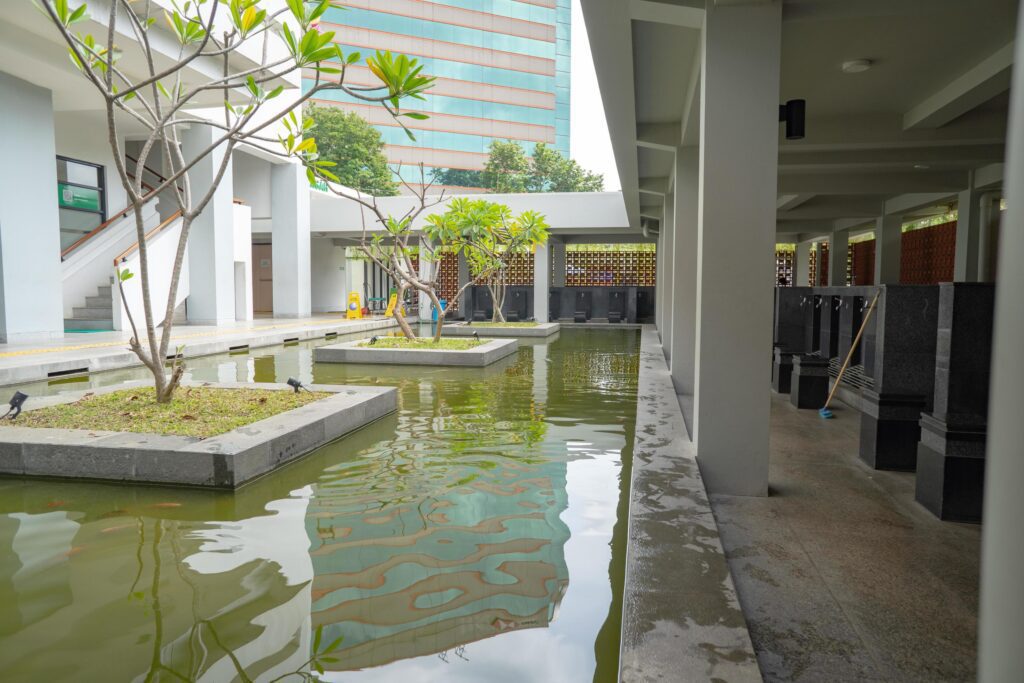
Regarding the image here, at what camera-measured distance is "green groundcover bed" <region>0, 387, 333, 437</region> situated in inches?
226

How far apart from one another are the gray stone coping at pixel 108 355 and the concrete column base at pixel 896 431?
10114 mm

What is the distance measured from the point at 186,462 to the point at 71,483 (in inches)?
34.5

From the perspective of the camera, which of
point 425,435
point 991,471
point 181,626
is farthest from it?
point 425,435

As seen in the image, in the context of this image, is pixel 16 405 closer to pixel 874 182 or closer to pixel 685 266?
pixel 685 266

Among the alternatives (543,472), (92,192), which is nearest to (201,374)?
(543,472)

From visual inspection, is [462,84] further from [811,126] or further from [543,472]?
[543,472]

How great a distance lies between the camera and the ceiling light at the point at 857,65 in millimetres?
6459

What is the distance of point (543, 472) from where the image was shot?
5.45 meters

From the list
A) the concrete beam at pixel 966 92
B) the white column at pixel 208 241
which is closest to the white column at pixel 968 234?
the concrete beam at pixel 966 92

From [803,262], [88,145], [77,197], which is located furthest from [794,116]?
[803,262]

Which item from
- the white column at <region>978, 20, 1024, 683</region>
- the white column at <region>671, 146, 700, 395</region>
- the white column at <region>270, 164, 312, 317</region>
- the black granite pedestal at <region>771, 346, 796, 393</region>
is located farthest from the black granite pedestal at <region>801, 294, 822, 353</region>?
the white column at <region>270, 164, 312, 317</region>

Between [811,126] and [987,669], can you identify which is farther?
[811,126]

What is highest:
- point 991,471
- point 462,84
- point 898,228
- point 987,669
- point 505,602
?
point 462,84

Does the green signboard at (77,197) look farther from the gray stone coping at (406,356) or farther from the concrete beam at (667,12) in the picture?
the concrete beam at (667,12)
